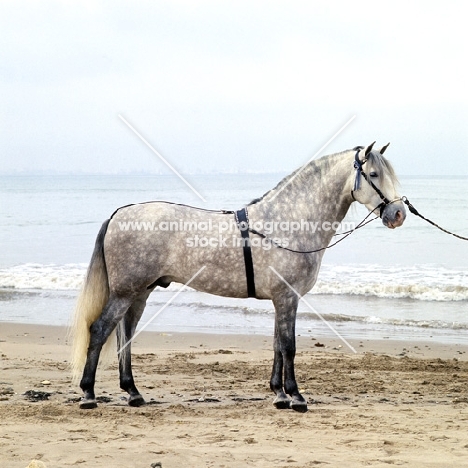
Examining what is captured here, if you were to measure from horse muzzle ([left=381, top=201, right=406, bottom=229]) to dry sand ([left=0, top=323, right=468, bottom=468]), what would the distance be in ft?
4.69

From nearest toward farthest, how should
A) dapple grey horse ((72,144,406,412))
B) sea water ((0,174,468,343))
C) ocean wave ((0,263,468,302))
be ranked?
dapple grey horse ((72,144,406,412))
sea water ((0,174,468,343))
ocean wave ((0,263,468,302))

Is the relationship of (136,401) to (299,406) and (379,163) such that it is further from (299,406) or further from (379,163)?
(379,163)

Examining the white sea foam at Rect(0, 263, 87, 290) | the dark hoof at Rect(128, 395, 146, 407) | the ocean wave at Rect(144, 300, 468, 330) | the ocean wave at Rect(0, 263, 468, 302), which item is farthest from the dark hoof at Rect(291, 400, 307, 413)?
the white sea foam at Rect(0, 263, 87, 290)

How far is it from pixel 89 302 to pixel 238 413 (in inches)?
57.4

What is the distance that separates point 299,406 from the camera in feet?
17.5

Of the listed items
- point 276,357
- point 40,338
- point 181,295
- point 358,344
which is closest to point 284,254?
point 276,357

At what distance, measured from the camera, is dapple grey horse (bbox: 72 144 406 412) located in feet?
17.8

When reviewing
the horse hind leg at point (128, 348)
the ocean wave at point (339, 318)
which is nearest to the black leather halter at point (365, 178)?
the horse hind leg at point (128, 348)

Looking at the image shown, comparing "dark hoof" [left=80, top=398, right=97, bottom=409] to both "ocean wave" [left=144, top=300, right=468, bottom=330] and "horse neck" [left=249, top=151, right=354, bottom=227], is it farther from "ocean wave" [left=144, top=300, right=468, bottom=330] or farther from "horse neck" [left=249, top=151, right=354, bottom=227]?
"ocean wave" [left=144, top=300, right=468, bottom=330]

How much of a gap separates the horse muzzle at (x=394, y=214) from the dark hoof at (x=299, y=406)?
4.99 feet

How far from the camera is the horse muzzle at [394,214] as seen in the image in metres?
5.29

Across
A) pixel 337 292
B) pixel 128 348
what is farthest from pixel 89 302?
pixel 337 292

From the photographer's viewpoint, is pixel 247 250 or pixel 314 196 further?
pixel 314 196

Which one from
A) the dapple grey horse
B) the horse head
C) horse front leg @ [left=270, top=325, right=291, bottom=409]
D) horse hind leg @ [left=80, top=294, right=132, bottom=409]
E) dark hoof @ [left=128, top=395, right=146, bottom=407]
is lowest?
dark hoof @ [left=128, top=395, right=146, bottom=407]
